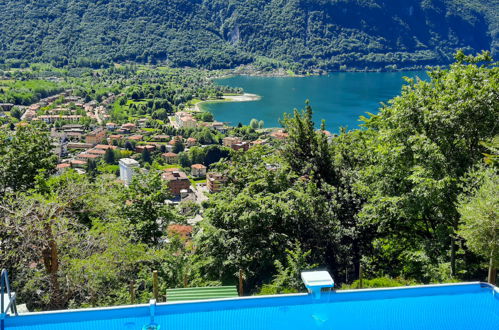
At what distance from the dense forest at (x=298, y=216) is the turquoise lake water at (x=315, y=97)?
37018 mm

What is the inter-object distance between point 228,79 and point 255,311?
92784 mm

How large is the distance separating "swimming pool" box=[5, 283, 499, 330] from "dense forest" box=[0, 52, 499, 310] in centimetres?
103

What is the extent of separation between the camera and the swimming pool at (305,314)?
293 centimetres

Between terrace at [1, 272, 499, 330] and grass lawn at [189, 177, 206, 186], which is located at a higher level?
terrace at [1, 272, 499, 330]

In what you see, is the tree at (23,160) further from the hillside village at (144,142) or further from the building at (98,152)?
the building at (98,152)

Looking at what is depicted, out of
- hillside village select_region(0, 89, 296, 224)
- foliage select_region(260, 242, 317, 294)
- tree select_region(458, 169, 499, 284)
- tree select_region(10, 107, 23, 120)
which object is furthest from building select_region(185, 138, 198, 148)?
tree select_region(458, 169, 499, 284)

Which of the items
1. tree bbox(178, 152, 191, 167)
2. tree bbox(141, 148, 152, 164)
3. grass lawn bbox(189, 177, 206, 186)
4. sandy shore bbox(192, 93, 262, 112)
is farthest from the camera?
sandy shore bbox(192, 93, 262, 112)

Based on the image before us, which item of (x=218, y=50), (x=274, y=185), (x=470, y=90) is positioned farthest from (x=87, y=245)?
(x=218, y=50)

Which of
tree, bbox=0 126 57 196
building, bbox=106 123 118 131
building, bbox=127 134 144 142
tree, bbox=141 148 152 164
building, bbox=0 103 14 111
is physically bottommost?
tree, bbox=141 148 152 164

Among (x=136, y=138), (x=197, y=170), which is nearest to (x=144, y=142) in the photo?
(x=136, y=138)

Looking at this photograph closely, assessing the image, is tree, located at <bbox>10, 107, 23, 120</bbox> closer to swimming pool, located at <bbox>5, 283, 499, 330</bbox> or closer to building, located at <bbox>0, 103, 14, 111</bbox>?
building, located at <bbox>0, 103, 14, 111</bbox>

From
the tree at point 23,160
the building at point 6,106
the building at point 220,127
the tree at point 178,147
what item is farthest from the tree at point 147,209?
the building at point 6,106

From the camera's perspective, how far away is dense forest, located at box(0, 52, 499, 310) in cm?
458

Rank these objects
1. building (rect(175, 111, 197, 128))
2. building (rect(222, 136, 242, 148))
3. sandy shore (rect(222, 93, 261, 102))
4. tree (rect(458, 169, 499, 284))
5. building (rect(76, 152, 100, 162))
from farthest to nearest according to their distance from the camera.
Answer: sandy shore (rect(222, 93, 261, 102)) → building (rect(175, 111, 197, 128)) → building (rect(222, 136, 242, 148)) → building (rect(76, 152, 100, 162)) → tree (rect(458, 169, 499, 284))
